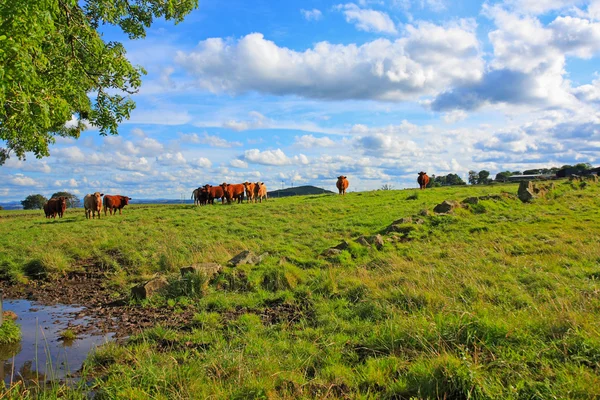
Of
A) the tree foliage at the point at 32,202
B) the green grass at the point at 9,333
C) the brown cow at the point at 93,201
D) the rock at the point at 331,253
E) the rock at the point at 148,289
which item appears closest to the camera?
the green grass at the point at 9,333

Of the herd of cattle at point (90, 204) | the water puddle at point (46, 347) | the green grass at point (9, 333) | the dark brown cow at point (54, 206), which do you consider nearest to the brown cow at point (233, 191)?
the herd of cattle at point (90, 204)

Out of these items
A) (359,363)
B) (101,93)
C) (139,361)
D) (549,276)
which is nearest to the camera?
(359,363)

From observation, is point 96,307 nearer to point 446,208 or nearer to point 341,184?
point 446,208

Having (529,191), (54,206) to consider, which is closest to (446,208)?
(529,191)

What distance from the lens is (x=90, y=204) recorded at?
100 feet

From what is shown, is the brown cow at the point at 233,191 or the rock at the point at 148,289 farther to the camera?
the brown cow at the point at 233,191

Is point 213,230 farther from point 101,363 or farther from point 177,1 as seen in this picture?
point 101,363

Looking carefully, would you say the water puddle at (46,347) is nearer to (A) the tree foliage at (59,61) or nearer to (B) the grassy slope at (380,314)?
(B) the grassy slope at (380,314)

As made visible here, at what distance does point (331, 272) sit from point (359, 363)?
5056 mm

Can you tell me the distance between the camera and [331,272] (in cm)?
1037

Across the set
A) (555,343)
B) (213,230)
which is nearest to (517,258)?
(555,343)

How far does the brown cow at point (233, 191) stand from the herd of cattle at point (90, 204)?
9.50 metres

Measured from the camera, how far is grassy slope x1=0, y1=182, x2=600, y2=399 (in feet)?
15.1

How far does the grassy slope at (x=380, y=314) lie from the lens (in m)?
4.61
